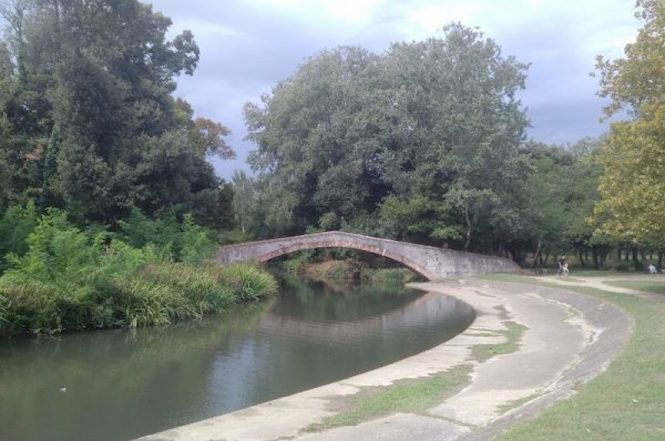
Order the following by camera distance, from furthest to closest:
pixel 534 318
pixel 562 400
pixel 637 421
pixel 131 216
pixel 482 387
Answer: pixel 131 216 → pixel 534 318 → pixel 482 387 → pixel 562 400 → pixel 637 421

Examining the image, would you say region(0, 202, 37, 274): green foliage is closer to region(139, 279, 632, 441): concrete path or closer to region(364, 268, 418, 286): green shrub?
region(139, 279, 632, 441): concrete path

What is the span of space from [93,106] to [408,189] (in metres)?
22.9

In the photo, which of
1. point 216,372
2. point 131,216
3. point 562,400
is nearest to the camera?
point 562,400

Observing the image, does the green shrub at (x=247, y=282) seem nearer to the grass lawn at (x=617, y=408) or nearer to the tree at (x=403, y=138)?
the tree at (x=403, y=138)

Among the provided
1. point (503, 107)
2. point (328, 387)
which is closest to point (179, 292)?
point (328, 387)

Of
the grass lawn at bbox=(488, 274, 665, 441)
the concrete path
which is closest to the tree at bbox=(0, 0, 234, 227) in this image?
the concrete path

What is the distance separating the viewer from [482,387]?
1362cm

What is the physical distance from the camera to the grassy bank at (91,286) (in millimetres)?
20531

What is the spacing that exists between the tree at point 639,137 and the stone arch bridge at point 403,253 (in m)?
21.6

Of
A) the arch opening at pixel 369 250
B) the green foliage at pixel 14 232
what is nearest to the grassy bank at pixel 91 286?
the green foliage at pixel 14 232

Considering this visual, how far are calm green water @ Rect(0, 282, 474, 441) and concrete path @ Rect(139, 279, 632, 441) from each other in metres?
1.34

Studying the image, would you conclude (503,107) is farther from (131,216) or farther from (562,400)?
(562,400)

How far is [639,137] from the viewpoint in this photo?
21.4 m

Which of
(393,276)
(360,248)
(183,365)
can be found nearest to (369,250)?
(360,248)
